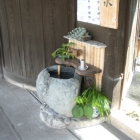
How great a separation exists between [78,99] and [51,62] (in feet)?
4.36

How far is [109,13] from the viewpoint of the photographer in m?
3.18

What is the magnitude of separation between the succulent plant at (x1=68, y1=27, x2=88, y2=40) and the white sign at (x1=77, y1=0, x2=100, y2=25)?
0.55 ft

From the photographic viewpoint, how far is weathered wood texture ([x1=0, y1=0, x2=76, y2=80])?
4074 millimetres

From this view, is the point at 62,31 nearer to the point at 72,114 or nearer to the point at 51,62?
the point at 51,62

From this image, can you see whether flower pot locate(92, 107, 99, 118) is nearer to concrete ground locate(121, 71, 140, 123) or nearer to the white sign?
concrete ground locate(121, 71, 140, 123)

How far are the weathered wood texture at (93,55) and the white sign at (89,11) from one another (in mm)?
411

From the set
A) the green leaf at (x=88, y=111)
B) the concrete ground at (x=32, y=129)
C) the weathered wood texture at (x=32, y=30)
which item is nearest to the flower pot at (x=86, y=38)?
the weathered wood texture at (x=32, y=30)

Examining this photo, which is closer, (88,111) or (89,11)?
(88,111)

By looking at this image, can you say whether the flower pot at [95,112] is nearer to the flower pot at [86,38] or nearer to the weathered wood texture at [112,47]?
the weathered wood texture at [112,47]

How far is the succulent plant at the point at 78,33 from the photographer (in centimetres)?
369

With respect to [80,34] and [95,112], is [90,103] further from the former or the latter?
[80,34]

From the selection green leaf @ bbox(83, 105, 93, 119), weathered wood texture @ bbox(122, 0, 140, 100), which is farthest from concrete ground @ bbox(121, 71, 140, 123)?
green leaf @ bbox(83, 105, 93, 119)

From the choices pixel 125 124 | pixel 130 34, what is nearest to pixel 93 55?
pixel 130 34

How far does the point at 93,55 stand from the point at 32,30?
4.84 ft
